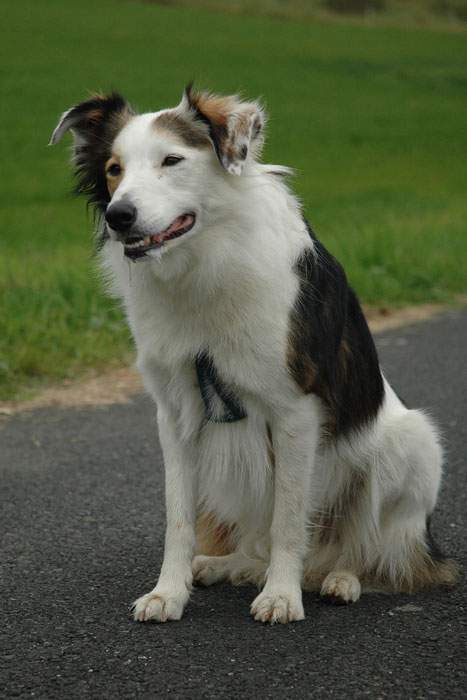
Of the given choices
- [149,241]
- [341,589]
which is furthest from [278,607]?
[149,241]

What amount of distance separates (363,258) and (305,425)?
7.37 metres

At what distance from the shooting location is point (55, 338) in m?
7.61

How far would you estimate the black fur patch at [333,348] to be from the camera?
3750 millimetres

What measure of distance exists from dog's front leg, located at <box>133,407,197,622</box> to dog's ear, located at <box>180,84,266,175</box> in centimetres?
94

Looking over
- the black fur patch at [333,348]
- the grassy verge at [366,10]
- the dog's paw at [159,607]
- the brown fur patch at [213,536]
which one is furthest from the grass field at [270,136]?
the dog's paw at [159,607]

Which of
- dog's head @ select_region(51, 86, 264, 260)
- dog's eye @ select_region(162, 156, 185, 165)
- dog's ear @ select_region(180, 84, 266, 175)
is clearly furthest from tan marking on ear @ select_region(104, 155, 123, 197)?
dog's ear @ select_region(180, 84, 266, 175)

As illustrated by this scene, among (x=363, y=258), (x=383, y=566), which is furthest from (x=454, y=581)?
(x=363, y=258)

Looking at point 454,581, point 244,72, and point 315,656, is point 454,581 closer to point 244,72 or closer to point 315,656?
point 315,656

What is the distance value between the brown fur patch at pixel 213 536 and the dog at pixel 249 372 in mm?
85

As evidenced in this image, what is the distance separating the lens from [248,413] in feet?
12.4

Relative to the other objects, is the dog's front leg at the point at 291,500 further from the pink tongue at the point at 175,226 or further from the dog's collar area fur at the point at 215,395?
the pink tongue at the point at 175,226

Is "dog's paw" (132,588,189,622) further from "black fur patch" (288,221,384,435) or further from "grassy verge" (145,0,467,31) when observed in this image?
"grassy verge" (145,0,467,31)

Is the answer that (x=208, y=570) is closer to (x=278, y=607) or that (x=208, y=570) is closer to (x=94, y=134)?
(x=278, y=607)

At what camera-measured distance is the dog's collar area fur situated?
373 cm
